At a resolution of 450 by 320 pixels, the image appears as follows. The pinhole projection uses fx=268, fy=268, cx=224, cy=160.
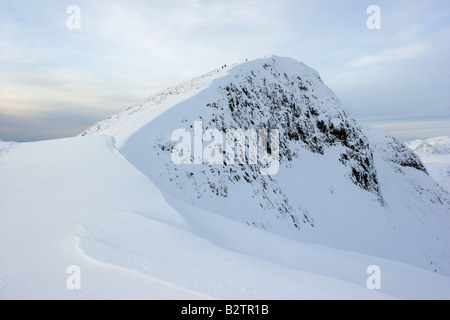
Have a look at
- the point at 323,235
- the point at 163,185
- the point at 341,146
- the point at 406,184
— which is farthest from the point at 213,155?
the point at 406,184

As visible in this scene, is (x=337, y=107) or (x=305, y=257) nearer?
(x=305, y=257)

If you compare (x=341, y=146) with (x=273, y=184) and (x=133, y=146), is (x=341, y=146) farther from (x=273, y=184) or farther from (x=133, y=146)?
(x=133, y=146)

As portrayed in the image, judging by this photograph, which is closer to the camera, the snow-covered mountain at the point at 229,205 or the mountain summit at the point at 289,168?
the snow-covered mountain at the point at 229,205

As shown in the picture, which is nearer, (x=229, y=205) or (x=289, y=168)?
(x=229, y=205)

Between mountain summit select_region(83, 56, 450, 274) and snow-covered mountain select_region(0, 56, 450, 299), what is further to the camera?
mountain summit select_region(83, 56, 450, 274)
